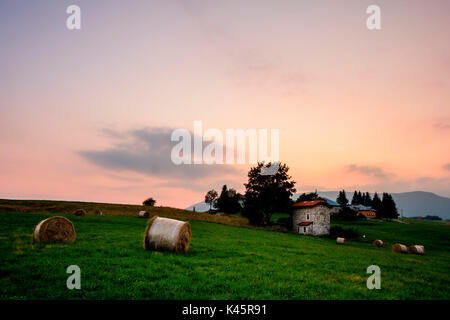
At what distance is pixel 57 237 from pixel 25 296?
31.3 feet

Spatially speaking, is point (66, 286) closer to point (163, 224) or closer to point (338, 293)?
point (163, 224)

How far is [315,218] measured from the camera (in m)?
55.0

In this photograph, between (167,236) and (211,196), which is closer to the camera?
(167,236)

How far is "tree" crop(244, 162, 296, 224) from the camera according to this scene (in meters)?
60.7

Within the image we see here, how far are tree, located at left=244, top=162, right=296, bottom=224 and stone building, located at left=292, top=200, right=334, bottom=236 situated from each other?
17.2ft

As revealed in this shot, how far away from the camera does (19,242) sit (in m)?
13.6

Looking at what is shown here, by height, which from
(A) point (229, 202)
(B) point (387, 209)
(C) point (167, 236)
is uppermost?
(C) point (167, 236)

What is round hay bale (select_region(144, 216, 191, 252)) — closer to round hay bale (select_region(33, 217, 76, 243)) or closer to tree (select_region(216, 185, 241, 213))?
round hay bale (select_region(33, 217, 76, 243))

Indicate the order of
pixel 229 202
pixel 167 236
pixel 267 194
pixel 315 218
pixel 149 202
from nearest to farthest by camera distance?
1. pixel 167 236
2. pixel 315 218
3. pixel 267 194
4. pixel 149 202
5. pixel 229 202

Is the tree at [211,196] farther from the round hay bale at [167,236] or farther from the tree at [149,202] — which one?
the round hay bale at [167,236]

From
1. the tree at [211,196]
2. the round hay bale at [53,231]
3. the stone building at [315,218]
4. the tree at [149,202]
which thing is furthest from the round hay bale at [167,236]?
the tree at [211,196]

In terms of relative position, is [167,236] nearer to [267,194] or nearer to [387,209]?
[267,194]

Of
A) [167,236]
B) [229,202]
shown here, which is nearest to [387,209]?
[229,202]

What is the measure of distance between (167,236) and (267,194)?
49.8m
